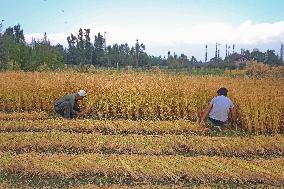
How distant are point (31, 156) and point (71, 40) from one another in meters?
67.1

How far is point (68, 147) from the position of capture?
8.73 m

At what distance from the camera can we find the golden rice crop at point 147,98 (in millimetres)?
11492

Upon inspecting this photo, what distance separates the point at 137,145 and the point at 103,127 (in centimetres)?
231

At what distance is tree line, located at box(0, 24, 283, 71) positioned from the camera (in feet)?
107

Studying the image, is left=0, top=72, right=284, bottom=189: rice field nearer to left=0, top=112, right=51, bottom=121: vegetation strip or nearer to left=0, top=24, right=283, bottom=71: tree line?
left=0, top=112, right=51, bottom=121: vegetation strip

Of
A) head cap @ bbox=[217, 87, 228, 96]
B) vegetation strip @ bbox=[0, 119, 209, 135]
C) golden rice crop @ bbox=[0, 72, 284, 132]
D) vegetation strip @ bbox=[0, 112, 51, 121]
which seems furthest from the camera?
vegetation strip @ bbox=[0, 112, 51, 121]

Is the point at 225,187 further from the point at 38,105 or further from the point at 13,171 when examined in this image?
the point at 38,105

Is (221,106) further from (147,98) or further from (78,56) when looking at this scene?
(78,56)

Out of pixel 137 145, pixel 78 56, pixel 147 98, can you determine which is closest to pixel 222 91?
pixel 147 98

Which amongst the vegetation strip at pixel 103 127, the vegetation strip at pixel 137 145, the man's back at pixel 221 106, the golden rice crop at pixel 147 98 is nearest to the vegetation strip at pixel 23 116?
the vegetation strip at pixel 103 127

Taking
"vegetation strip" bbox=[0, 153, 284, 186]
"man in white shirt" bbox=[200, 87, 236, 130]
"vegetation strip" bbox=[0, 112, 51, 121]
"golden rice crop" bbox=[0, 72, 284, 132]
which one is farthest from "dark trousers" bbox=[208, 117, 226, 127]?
"vegetation strip" bbox=[0, 112, 51, 121]

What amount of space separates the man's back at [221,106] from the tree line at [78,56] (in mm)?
22852

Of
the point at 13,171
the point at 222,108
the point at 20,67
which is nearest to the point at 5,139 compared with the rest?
the point at 13,171

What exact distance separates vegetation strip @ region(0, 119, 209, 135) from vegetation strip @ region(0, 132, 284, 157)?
110cm
